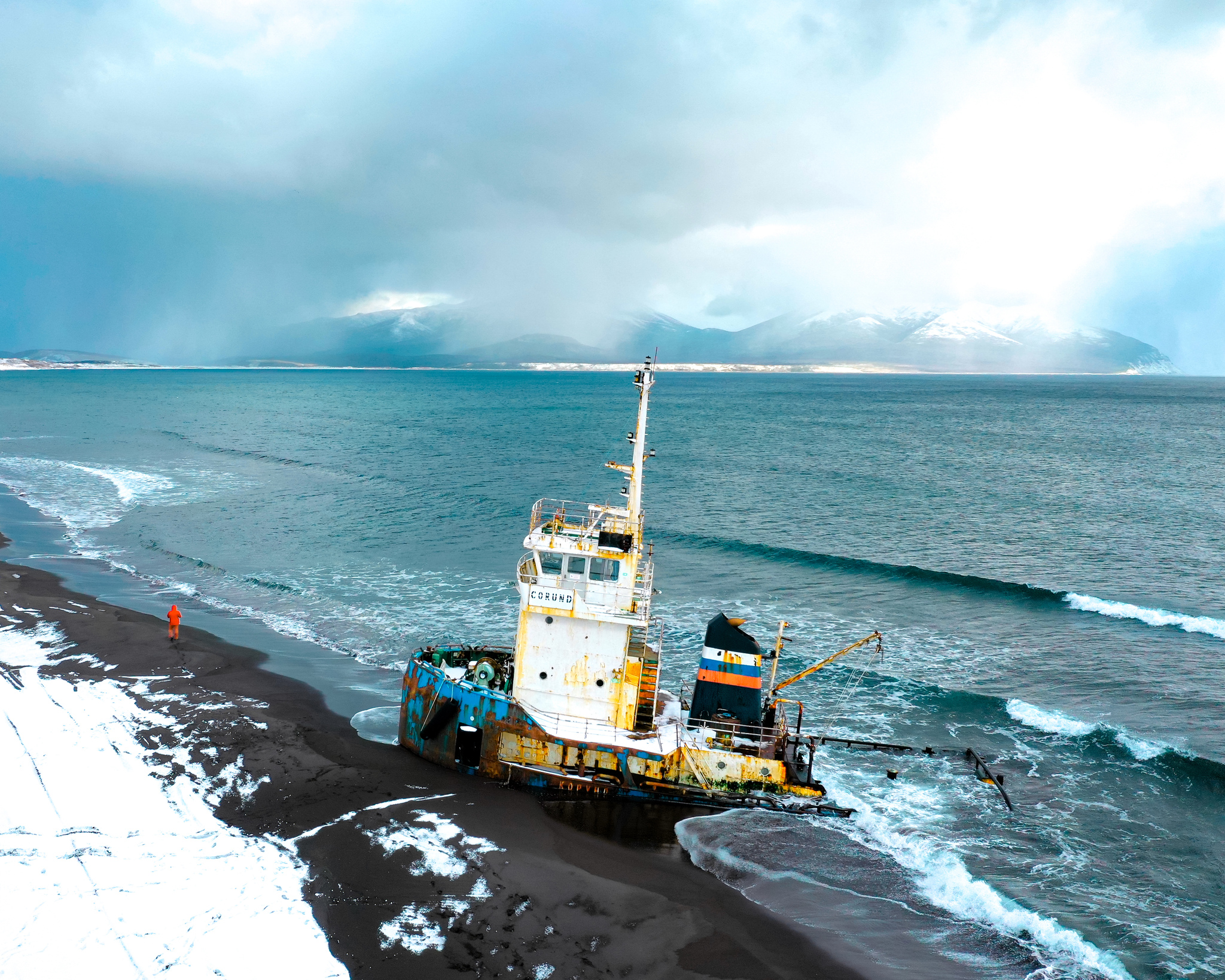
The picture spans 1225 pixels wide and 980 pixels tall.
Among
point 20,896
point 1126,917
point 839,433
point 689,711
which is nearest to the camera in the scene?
point 20,896

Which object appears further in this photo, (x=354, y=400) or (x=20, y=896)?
(x=354, y=400)

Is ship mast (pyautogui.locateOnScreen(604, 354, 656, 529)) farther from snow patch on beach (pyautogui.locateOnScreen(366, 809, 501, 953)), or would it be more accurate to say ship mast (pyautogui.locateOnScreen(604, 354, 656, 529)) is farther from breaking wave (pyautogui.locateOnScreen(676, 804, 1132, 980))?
snow patch on beach (pyautogui.locateOnScreen(366, 809, 501, 953))

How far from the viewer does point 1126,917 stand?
14.7 metres

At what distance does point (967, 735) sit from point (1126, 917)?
7.12 meters

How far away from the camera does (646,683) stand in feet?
60.7

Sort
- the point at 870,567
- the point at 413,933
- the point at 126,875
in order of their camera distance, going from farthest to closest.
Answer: the point at 870,567 < the point at 126,875 < the point at 413,933

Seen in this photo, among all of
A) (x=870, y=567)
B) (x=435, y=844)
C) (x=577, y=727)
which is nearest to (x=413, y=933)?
(x=435, y=844)

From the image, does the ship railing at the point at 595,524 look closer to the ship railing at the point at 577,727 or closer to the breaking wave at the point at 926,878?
the ship railing at the point at 577,727

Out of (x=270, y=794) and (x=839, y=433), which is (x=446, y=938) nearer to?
(x=270, y=794)

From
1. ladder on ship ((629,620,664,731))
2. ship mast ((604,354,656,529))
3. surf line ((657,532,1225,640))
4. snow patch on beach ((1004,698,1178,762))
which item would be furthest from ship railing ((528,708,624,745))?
surf line ((657,532,1225,640))

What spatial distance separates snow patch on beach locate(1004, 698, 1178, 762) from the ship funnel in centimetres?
899

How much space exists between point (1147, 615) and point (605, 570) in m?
23.7

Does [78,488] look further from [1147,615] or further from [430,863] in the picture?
[1147,615]

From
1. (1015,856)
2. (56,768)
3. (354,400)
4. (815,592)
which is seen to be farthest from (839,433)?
(354,400)
